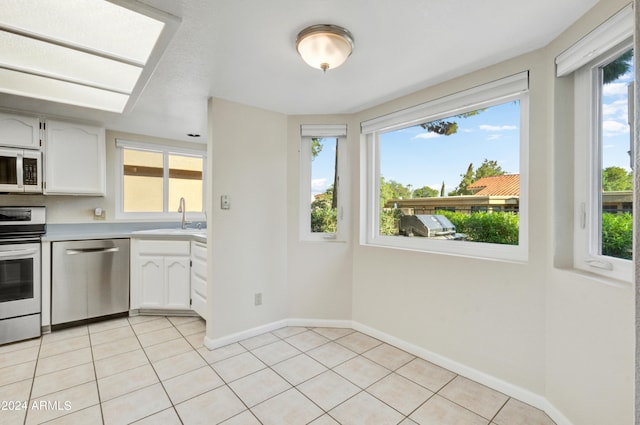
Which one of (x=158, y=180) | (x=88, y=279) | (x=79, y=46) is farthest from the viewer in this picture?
(x=158, y=180)

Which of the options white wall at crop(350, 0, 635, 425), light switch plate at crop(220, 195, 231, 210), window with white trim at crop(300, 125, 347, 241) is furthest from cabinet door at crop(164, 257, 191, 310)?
white wall at crop(350, 0, 635, 425)

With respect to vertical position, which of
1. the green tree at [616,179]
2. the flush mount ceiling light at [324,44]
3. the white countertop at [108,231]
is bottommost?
the white countertop at [108,231]

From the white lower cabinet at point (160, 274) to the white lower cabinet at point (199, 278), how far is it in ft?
0.26

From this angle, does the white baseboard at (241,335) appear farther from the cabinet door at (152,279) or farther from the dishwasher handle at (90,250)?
the dishwasher handle at (90,250)

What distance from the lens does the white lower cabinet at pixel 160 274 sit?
3.06 meters

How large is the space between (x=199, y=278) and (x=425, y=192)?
2.30 m

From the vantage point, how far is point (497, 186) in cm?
201

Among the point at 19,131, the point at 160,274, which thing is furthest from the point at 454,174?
the point at 19,131

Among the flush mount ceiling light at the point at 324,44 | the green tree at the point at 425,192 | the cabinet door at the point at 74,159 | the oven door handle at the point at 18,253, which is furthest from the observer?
the cabinet door at the point at 74,159

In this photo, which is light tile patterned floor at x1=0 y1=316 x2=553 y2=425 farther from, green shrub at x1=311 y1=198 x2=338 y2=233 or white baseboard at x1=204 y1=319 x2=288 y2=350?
green shrub at x1=311 y1=198 x2=338 y2=233

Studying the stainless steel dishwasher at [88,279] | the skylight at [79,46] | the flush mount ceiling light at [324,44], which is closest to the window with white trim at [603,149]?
the flush mount ceiling light at [324,44]

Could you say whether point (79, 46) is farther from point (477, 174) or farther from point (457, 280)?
point (457, 280)

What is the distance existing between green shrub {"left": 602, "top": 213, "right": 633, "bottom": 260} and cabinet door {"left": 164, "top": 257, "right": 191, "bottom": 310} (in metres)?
3.30

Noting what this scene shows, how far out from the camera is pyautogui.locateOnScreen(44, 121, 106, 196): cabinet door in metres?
2.84
